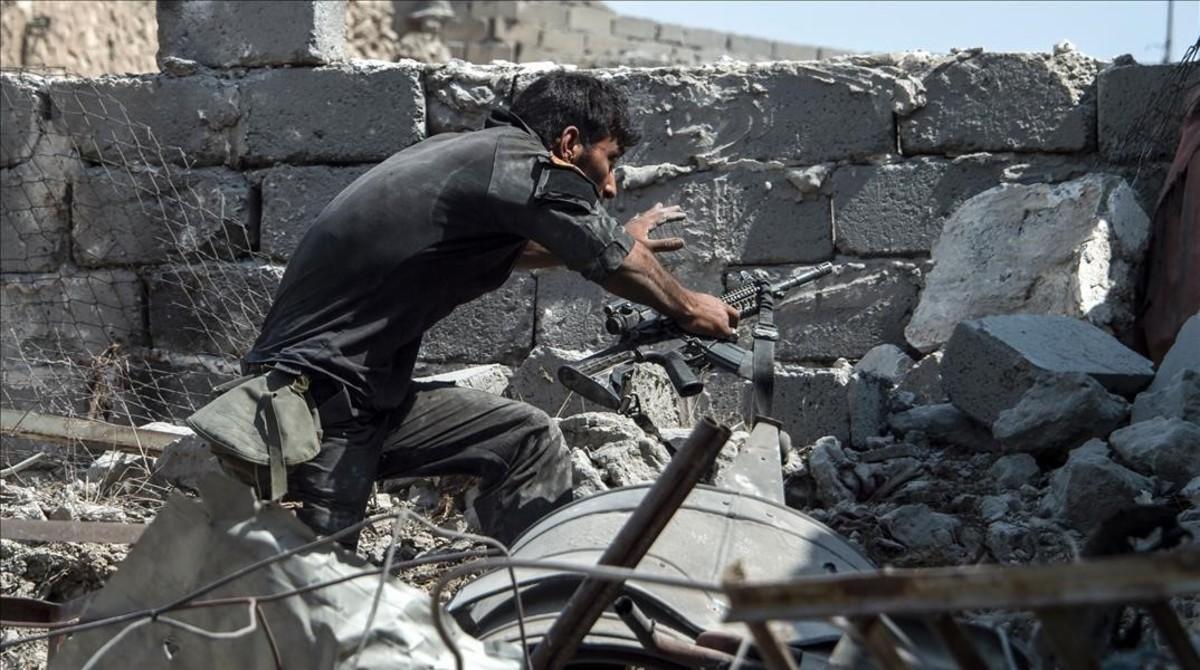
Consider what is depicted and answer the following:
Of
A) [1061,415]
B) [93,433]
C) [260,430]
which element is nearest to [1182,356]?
[1061,415]

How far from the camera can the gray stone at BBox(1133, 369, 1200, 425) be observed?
5582mm

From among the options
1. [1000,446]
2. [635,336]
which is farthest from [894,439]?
[635,336]

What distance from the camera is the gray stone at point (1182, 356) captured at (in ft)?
19.3

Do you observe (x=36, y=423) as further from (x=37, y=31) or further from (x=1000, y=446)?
(x=37, y=31)

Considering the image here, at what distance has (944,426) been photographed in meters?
6.17

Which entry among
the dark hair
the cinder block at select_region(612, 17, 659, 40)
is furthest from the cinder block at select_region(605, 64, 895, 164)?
the cinder block at select_region(612, 17, 659, 40)

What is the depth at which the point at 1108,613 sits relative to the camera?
237 cm

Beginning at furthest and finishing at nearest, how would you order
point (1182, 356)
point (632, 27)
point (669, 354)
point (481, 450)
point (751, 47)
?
point (751, 47)
point (632, 27)
point (1182, 356)
point (481, 450)
point (669, 354)

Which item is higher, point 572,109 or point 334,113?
point 572,109

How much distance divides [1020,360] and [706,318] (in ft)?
5.99

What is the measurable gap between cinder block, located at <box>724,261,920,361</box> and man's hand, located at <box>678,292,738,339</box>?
2.35m

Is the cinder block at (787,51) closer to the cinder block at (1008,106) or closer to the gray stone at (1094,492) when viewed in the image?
the cinder block at (1008,106)

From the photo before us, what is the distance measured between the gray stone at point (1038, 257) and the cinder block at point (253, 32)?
285 cm

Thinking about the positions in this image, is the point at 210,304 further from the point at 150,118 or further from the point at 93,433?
the point at 93,433
